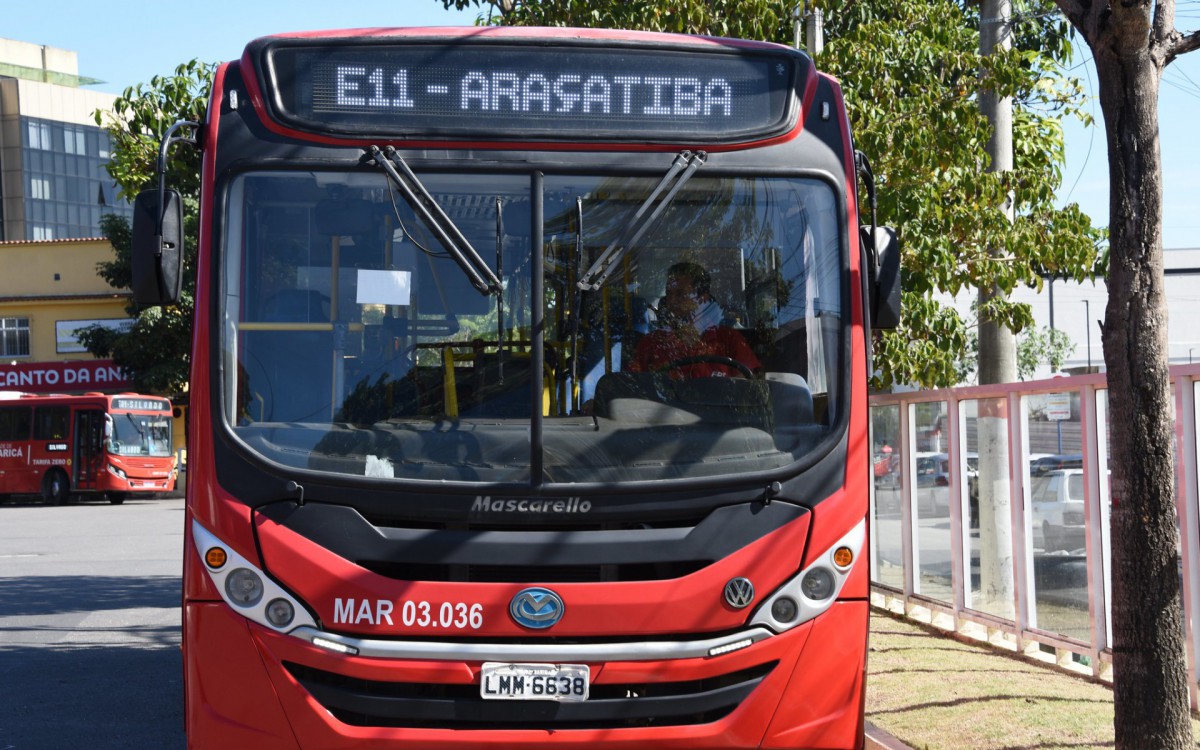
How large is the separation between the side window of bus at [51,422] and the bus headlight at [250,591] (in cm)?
3462

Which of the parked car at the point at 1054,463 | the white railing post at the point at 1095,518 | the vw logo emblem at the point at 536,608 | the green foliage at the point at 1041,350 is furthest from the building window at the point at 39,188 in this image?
the vw logo emblem at the point at 536,608

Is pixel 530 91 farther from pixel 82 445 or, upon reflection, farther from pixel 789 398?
pixel 82 445

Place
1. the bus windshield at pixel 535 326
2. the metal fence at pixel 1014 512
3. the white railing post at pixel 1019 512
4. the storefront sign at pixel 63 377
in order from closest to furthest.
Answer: the bus windshield at pixel 535 326
the metal fence at pixel 1014 512
the white railing post at pixel 1019 512
the storefront sign at pixel 63 377

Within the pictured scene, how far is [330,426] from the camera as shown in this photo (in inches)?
201

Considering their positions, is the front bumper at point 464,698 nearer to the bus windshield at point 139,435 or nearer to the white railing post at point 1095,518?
the white railing post at point 1095,518

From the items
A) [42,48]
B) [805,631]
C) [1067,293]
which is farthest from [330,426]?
[42,48]

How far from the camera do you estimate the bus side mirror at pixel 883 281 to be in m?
5.66

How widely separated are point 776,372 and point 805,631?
1.00m

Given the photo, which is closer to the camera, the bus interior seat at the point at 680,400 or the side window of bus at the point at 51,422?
the bus interior seat at the point at 680,400

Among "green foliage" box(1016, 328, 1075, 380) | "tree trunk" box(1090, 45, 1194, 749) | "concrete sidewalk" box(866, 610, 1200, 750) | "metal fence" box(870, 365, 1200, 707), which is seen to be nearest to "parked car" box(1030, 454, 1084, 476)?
"metal fence" box(870, 365, 1200, 707)

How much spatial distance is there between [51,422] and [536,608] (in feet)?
117

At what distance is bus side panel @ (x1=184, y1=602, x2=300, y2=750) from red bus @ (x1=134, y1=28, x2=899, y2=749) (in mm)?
12

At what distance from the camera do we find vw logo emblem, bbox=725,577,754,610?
495cm

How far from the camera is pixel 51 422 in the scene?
1473 inches
